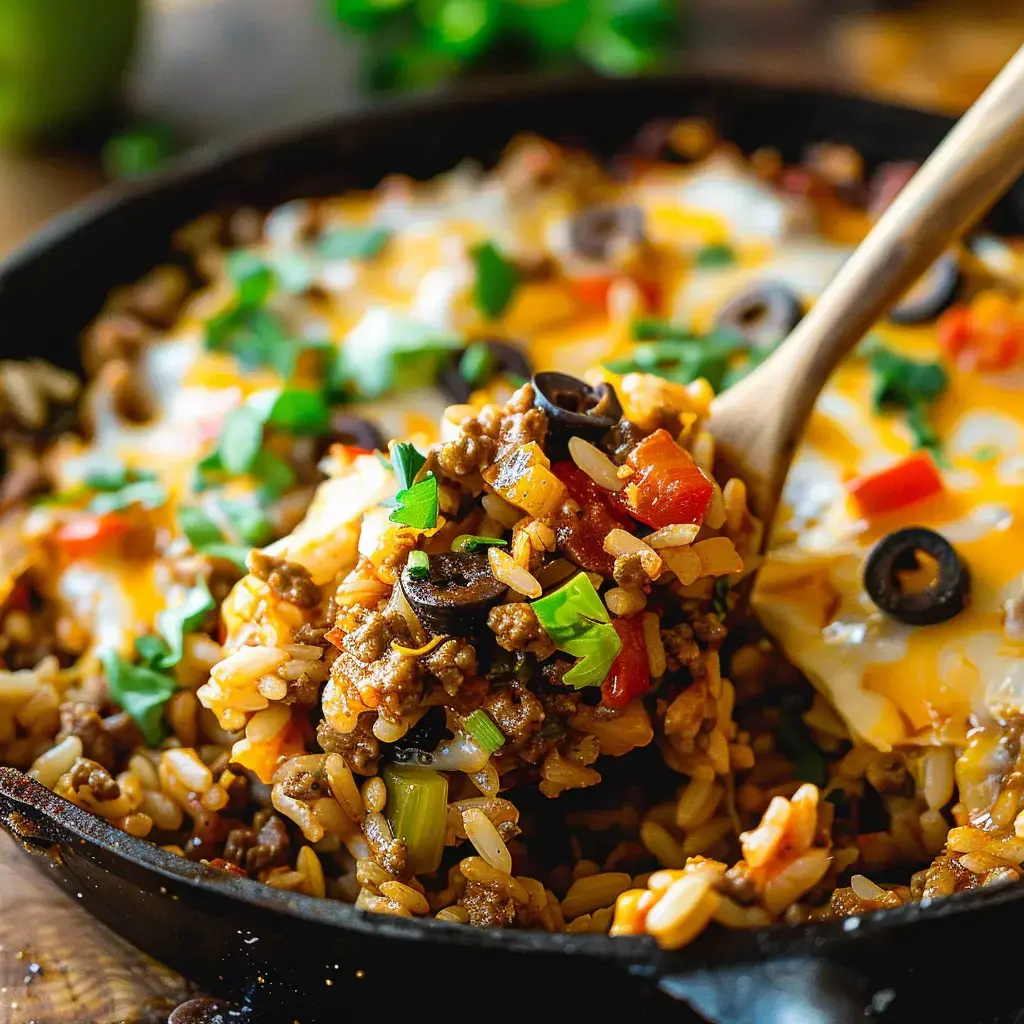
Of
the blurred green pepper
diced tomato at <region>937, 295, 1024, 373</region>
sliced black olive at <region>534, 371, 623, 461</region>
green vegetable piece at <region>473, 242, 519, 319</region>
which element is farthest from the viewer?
the blurred green pepper

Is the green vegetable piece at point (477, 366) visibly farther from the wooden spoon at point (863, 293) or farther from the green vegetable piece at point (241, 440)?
the wooden spoon at point (863, 293)

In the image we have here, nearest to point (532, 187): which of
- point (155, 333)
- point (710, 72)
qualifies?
point (710, 72)

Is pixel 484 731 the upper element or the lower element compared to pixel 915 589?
lower

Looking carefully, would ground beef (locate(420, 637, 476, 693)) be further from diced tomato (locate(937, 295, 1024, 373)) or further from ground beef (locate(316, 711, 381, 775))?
diced tomato (locate(937, 295, 1024, 373))

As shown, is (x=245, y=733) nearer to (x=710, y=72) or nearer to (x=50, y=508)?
(x=50, y=508)

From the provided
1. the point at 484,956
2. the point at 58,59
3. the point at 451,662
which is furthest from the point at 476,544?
the point at 58,59

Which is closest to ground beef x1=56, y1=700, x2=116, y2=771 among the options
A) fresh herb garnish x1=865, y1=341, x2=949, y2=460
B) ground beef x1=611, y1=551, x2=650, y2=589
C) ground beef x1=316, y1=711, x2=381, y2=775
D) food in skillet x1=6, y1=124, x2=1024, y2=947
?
food in skillet x1=6, y1=124, x2=1024, y2=947

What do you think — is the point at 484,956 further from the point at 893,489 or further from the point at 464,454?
the point at 893,489
